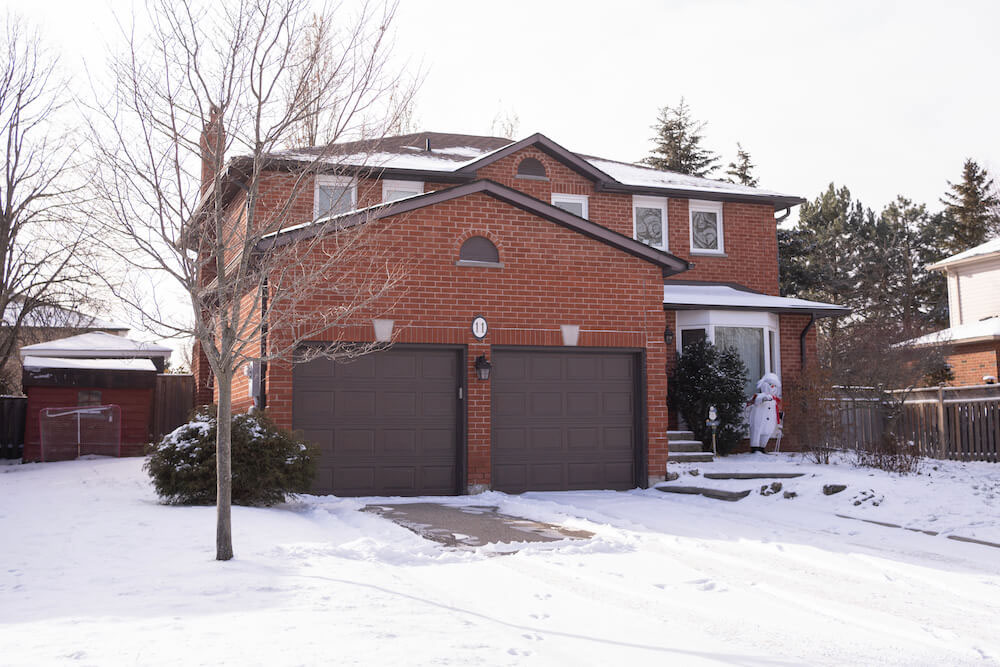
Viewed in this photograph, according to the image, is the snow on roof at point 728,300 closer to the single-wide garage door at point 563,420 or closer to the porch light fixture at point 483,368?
the single-wide garage door at point 563,420

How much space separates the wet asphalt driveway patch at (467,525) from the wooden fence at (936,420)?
796cm

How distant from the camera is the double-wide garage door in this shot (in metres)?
12.6

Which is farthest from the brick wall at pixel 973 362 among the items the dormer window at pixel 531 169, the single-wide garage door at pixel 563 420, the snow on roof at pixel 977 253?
the single-wide garage door at pixel 563 420

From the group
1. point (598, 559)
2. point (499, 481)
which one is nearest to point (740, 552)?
point (598, 559)

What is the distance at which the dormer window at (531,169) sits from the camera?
1939 cm

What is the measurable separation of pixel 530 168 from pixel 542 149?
54 cm

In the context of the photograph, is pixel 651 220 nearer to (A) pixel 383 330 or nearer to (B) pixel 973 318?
(A) pixel 383 330

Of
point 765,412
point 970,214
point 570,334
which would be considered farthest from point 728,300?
point 970,214

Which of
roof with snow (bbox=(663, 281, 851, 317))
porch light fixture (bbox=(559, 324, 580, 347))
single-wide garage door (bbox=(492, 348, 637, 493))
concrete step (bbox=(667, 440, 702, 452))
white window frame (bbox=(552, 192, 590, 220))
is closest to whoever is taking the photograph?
A: single-wide garage door (bbox=(492, 348, 637, 493))

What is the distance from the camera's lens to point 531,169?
1950 cm

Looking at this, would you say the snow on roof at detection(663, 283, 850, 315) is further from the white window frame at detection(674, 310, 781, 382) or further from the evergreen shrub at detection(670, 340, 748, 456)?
the evergreen shrub at detection(670, 340, 748, 456)

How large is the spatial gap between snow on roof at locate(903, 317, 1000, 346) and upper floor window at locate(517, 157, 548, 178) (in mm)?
11978

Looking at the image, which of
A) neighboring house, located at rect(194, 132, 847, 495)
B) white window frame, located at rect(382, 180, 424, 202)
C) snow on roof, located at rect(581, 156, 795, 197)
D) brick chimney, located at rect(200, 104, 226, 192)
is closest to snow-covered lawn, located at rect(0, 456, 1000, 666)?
neighboring house, located at rect(194, 132, 847, 495)

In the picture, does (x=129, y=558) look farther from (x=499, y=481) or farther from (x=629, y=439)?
(x=629, y=439)
